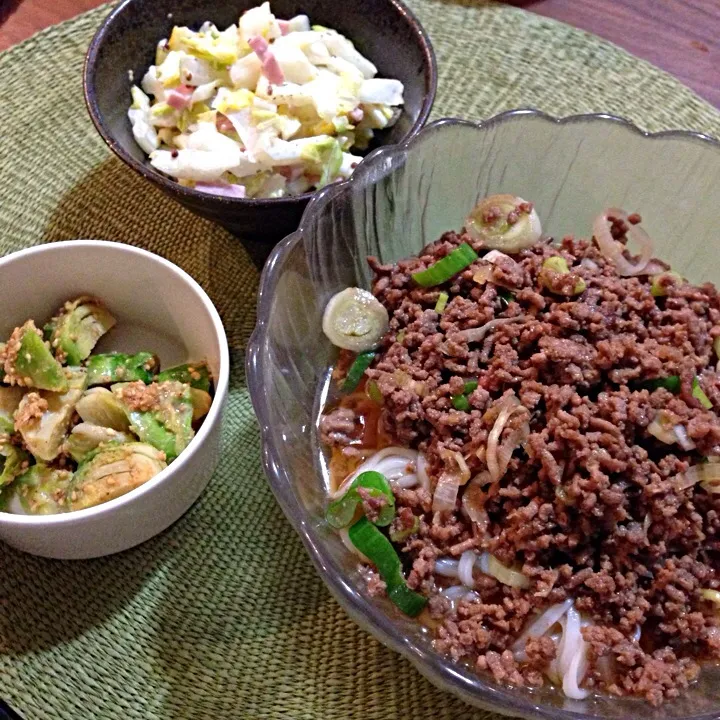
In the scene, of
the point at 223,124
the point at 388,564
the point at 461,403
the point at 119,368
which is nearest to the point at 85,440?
the point at 119,368

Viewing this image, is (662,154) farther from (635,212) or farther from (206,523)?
(206,523)

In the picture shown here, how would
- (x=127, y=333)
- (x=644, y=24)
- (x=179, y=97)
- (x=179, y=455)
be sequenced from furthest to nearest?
(x=644, y=24) < (x=179, y=97) < (x=127, y=333) < (x=179, y=455)

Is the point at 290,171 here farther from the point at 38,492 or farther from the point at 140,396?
the point at 38,492

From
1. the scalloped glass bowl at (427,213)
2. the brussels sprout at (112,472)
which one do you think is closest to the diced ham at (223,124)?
the scalloped glass bowl at (427,213)

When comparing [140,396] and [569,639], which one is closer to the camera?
[569,639]

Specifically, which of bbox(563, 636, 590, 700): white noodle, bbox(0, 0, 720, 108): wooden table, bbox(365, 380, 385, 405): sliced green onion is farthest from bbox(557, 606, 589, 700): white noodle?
bbox(0, 0, 720, 108): wooden table

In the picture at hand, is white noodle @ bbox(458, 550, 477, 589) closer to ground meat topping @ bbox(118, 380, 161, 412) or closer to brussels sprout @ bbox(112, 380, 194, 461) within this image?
brussels sprout @ bbox(112, 380, 194, 461)

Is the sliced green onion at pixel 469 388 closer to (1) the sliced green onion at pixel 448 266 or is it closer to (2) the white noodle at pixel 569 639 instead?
(1) the sliced green onion at pixel 448 266

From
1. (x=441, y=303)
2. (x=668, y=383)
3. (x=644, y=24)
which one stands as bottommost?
(x=441, y=303)
